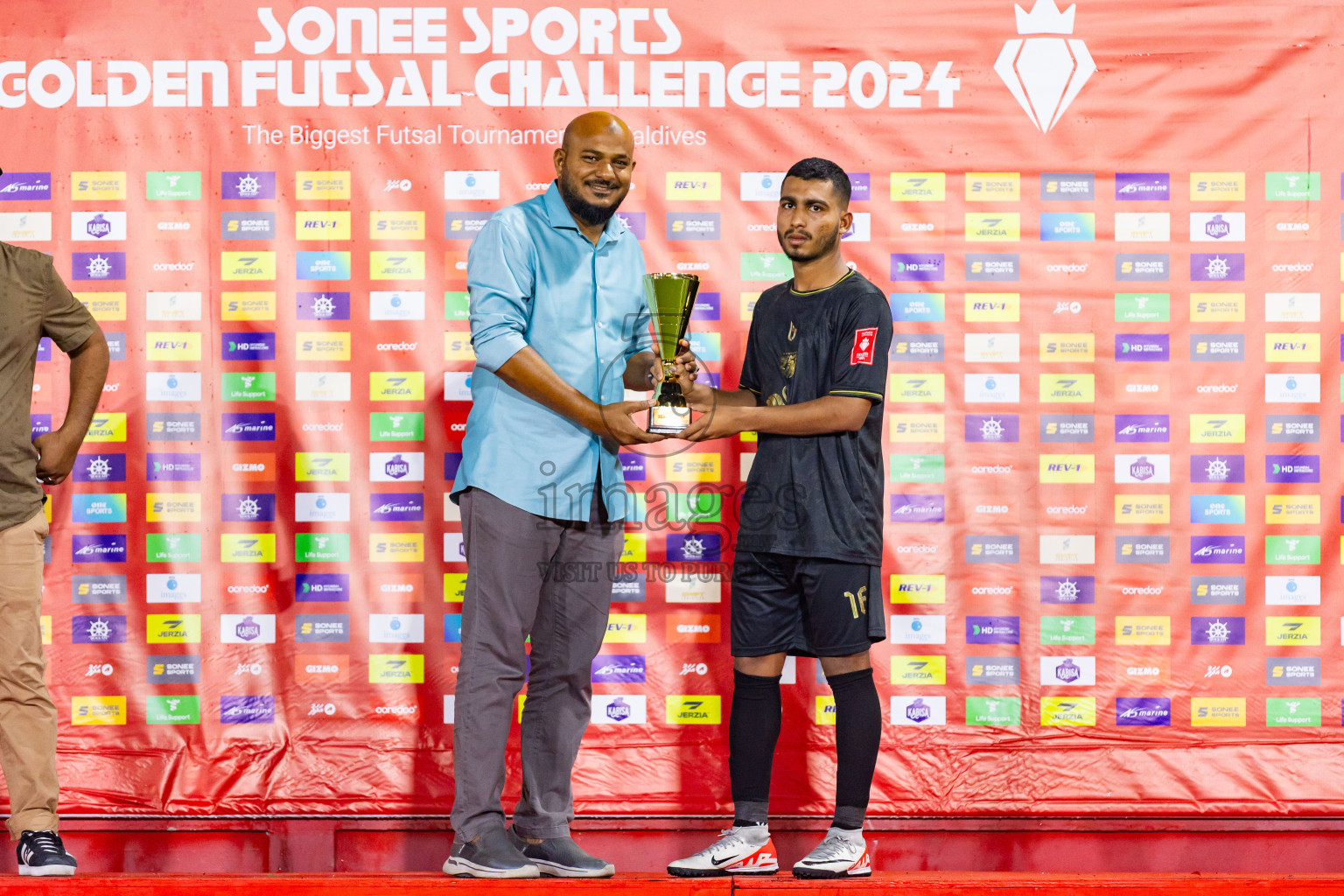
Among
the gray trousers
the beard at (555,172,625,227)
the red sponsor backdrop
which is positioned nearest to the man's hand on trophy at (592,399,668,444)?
the gray trousers

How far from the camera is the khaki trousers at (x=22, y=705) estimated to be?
2.51m

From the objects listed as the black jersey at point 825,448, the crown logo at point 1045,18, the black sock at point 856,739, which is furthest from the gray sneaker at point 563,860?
the crown logo at point 1045,18

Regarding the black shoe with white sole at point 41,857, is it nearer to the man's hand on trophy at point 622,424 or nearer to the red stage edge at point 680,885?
the red stage edge at point 680,885

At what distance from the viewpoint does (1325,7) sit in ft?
10.6

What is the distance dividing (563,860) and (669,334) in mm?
1347

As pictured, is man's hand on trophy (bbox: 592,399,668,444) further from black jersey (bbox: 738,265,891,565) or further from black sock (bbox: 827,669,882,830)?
black sock (bbox: 827,669,882,830)

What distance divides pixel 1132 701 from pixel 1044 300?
4.52ft

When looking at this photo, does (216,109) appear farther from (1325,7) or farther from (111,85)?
(1325,7)

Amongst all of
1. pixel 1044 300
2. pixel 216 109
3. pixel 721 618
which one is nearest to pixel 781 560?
pixel 721 618

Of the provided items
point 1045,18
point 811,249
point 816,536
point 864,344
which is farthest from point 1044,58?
point 816,536

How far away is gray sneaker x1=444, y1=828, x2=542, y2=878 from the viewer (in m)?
2.36

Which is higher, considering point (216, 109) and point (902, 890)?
point (216, 109)

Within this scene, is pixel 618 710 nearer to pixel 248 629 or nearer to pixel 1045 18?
pixel 248 629

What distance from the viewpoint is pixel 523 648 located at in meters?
2.48
